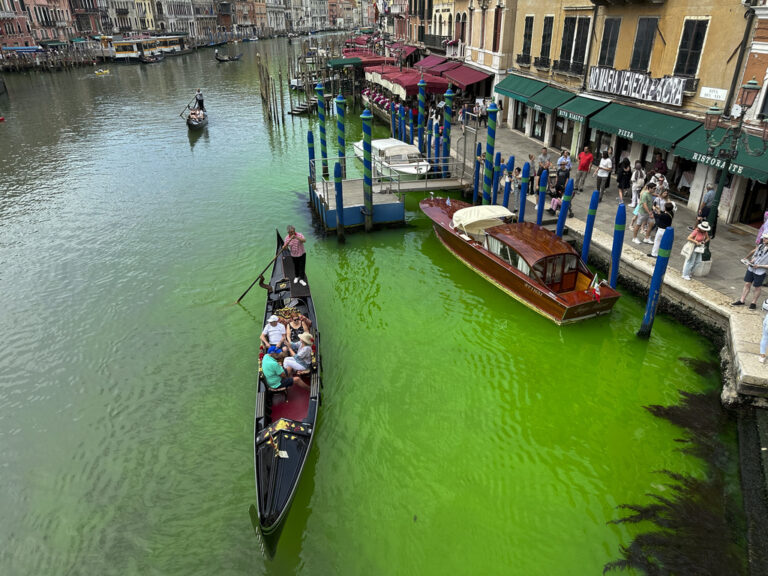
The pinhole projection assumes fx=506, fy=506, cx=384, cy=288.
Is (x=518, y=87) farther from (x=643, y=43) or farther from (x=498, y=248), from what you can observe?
(x=498, y=248)

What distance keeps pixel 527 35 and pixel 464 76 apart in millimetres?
5613

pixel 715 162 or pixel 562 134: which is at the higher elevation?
pixel 715 162

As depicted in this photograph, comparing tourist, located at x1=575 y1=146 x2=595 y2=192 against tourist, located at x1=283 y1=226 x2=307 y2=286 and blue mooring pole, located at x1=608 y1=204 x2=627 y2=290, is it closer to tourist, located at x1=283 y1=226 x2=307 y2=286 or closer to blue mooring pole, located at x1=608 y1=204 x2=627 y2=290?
blue mooring pole, located at x1=608 y1=204 x2=627 y2=290

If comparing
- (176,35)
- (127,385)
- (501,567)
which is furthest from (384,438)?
(176,35)

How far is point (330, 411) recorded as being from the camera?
9945mm

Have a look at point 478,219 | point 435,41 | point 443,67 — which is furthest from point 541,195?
point 435,41

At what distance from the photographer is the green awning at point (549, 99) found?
2084cm

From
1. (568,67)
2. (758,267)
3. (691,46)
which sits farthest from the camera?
(568,67)

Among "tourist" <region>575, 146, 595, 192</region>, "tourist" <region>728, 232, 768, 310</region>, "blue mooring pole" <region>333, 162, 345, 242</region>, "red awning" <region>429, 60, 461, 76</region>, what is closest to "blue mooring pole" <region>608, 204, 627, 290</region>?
"tourist" <region>728, 232, 768, 310</region>

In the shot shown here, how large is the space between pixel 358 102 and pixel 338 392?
36.7 meters

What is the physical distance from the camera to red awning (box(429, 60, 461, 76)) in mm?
32406

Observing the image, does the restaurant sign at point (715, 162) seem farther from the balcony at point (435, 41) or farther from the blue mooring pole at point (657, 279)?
the balcony at point (435, 41)

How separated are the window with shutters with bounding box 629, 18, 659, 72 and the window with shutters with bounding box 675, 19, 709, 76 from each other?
132 centimetres

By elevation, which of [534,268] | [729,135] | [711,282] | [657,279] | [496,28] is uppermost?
[496,28]
